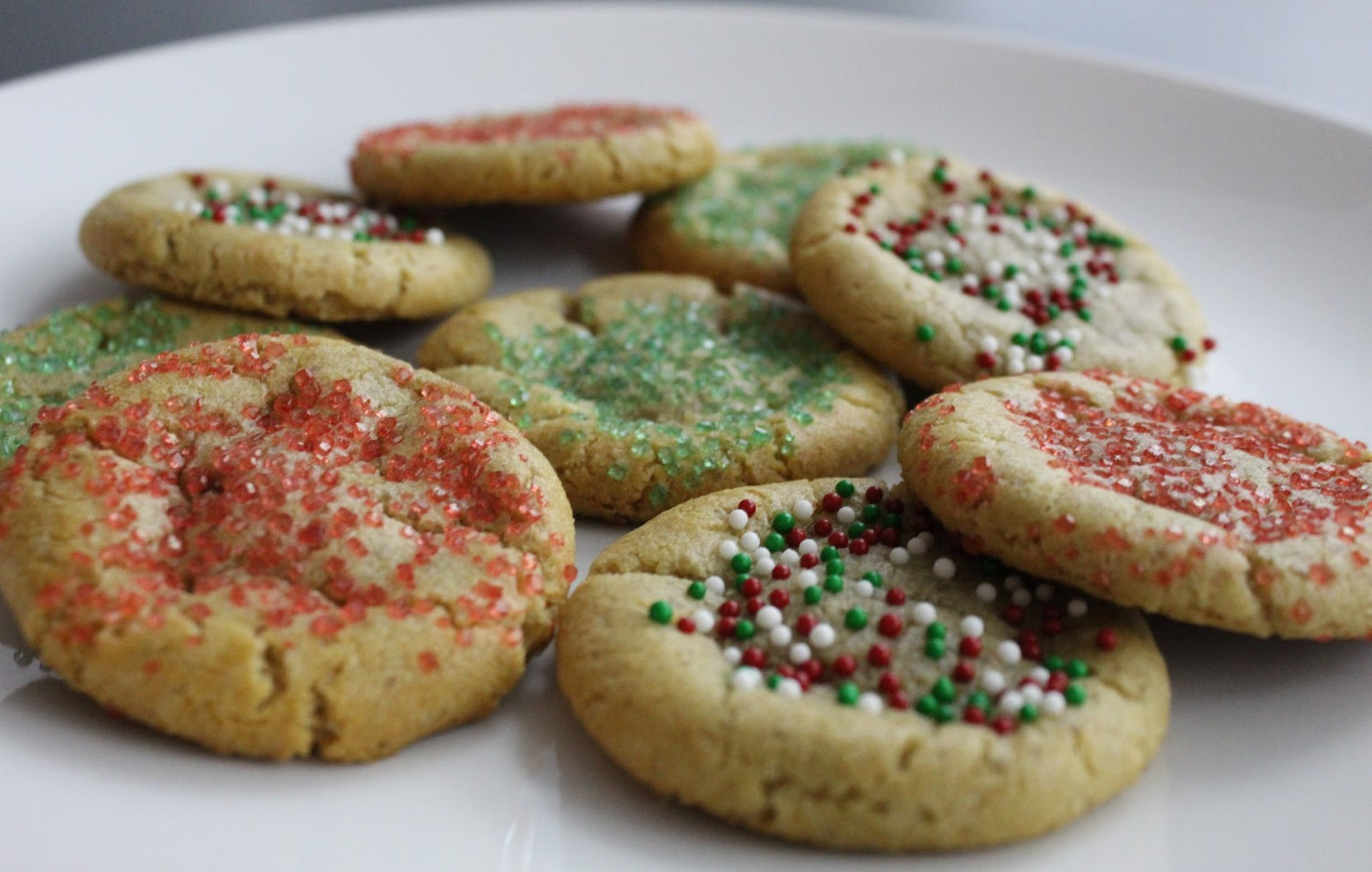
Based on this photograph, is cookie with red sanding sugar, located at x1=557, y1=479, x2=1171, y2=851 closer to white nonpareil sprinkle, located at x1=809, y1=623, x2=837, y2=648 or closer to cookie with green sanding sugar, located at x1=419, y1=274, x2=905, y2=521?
white nonpareil sprinkle, located at x1=809, y1=623, x2=837, y2=648

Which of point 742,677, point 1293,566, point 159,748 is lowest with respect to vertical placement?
point 159,748

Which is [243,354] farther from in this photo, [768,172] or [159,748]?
[768,172]

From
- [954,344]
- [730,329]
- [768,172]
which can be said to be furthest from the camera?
[768,172]

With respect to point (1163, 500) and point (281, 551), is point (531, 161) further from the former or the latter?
point (1163, 500)

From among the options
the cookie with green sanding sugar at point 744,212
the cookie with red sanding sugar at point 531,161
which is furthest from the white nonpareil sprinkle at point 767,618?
the cookie with red sanding sugar at point 531,161

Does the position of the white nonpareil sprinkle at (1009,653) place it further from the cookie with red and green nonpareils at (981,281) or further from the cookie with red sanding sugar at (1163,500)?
the cookie with red and green nonpareils at (981,281)

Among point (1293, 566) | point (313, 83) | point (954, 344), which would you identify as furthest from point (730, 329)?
point (313, 83)
